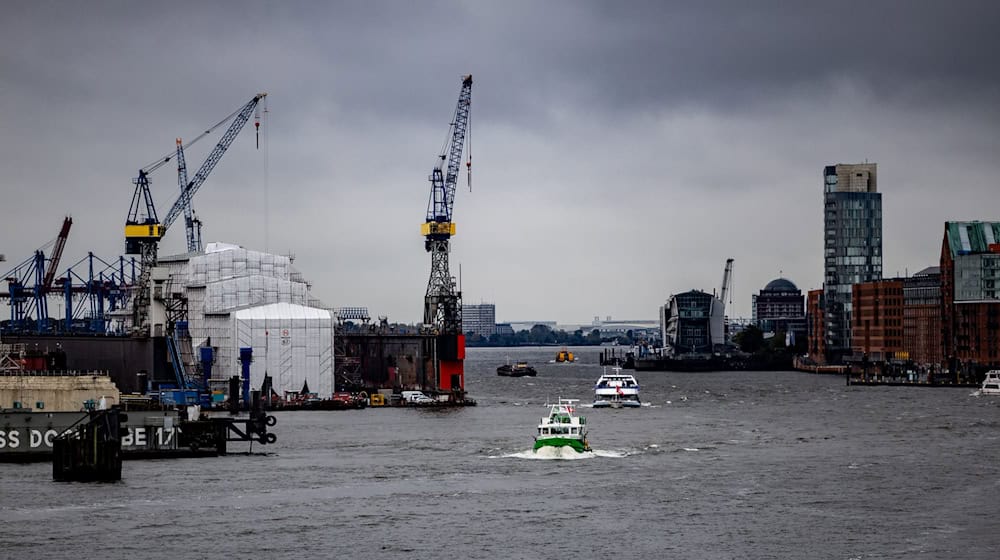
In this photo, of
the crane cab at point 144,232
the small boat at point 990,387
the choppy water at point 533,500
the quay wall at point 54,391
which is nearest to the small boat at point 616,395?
the choppy water at point 533,500

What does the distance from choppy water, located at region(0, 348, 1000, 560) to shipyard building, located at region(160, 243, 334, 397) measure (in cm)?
3652

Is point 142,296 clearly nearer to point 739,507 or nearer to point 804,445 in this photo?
point 804,445

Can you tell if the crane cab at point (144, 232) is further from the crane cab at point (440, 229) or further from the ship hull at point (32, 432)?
the ship hull at point (32, 432)

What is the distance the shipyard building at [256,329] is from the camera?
153375 millimetres

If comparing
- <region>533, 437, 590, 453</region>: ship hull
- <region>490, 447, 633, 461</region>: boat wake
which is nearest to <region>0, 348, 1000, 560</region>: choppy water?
<region>490, 447, 633, 461</region>: boat wake

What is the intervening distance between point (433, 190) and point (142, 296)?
116 ft

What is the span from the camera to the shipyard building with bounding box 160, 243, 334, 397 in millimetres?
153375

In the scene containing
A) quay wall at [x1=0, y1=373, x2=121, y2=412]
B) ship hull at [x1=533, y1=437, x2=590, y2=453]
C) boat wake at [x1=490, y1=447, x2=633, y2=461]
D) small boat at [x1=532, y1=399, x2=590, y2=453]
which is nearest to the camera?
boat wake at [x1=490, y1=447, x2=633, y2=461]

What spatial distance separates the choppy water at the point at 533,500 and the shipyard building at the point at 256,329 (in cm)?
3652

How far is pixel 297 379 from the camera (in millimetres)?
154375

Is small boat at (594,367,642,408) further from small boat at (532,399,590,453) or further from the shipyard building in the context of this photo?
small boat at (532,399,590,453)

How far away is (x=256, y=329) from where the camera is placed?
504ft

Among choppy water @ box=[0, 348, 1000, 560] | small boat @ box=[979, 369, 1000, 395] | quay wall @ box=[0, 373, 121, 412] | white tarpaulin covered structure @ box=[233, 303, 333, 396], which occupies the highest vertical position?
white tarpaulin covered structure @ box=[233, 303, 333, 396]

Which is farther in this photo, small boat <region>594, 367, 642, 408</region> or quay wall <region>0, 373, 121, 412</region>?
small boat <region>594, 367, 642, 408</region>
